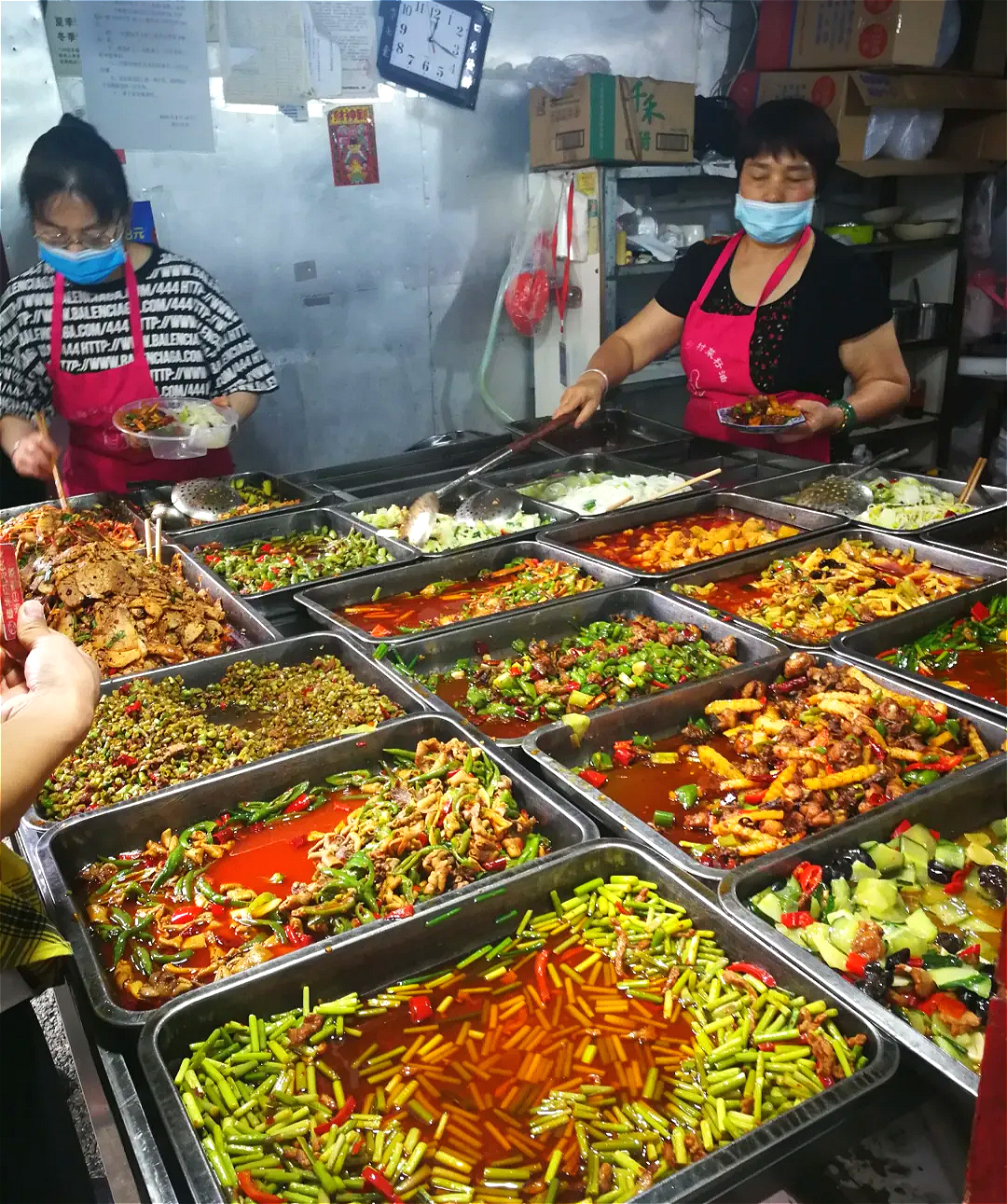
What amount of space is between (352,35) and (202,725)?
4.69 metres

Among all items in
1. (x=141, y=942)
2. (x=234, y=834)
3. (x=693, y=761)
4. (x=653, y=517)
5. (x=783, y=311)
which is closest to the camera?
(x=141, y=942)

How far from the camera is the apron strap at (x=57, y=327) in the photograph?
421 centimetres

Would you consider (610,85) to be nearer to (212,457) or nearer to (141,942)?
(212,457)

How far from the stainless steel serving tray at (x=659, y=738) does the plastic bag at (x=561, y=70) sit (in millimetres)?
4451

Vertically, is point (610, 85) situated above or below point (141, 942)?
above

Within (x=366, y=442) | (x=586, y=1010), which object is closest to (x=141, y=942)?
(x=586, y=1010)

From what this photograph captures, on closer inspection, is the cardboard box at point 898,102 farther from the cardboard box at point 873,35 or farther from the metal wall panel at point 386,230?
the metal wall panel at point 386,230

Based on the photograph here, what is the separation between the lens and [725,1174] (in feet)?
4.10

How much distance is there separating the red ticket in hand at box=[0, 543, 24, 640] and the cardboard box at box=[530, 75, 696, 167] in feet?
16.2

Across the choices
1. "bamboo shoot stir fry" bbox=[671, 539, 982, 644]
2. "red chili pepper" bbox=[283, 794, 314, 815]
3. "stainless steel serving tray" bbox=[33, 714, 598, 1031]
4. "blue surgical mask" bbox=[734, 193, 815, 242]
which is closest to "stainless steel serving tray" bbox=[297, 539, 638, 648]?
"bamboo shoot stir fry" bbox=[671, 539, 982, 644]

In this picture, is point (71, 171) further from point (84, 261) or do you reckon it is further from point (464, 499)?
point (464, 499)

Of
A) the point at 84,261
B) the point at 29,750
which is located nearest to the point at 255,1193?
the point at 29,750

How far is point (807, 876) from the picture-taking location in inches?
70.4

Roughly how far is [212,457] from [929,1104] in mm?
4038
